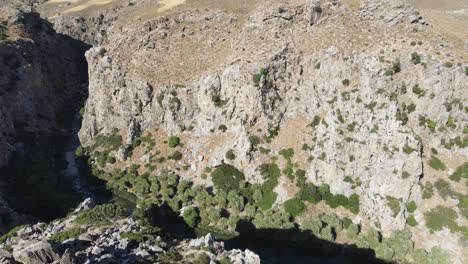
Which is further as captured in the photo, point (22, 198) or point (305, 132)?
point (305, 132)

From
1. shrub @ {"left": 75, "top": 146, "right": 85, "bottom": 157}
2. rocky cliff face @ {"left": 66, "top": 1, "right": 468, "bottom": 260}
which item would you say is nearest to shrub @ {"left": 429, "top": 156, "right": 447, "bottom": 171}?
rocky cliff face @ {"left": 66, "top": 1, "right": 468, "bottom": 260}

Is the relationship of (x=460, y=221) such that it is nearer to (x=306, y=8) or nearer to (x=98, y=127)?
(x=306, y=8)

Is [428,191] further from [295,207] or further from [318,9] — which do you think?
[318,9]

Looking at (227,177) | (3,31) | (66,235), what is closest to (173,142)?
(227,177)

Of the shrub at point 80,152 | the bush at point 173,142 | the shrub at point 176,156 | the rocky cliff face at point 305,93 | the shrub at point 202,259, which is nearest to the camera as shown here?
the shrub at point 202,259

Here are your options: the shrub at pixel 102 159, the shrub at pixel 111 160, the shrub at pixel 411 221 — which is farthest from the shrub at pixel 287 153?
the shrub at pixel 102 159

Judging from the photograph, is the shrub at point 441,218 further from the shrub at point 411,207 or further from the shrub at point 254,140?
the shrub at point 254,140

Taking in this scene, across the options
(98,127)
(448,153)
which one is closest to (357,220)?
(448,153)
